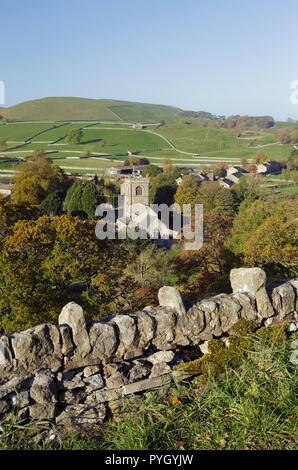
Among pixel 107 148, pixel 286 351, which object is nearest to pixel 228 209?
pixel 286 351

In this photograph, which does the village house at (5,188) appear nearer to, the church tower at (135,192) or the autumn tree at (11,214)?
the church tower at (135,192)

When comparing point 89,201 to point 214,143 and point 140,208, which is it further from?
point 214,143

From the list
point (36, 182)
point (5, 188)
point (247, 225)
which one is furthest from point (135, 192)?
point (5, 188)

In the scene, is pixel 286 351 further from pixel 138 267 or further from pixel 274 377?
pixel 138 267

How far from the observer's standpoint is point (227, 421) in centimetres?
597

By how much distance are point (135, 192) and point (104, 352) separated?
156ft

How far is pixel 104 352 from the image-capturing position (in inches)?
288

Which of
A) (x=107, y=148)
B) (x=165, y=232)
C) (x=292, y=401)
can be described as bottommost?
(x=165, y=232)

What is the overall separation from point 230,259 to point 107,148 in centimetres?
11629

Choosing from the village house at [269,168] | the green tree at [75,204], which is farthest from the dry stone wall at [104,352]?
the village house at [269,168]

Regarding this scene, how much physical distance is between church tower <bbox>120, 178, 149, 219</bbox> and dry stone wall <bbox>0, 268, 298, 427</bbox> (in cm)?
4510

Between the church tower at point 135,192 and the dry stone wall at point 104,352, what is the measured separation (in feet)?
148

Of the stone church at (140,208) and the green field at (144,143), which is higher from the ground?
the green field at (144,143)

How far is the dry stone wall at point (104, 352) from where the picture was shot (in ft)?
21.0
